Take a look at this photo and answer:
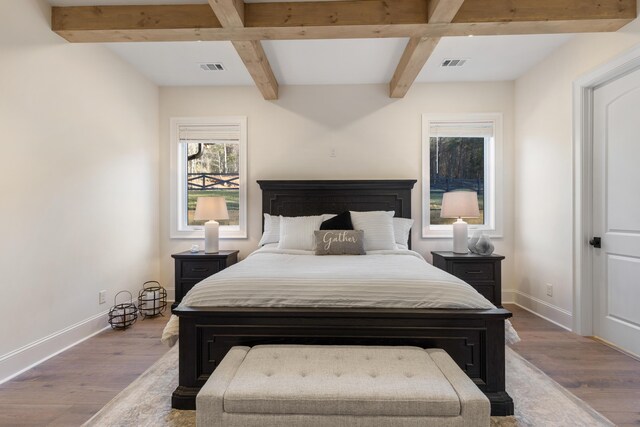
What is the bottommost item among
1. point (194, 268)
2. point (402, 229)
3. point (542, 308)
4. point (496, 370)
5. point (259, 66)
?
point (542, 308)

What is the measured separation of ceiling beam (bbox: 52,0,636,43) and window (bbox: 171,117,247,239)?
154 centimetres

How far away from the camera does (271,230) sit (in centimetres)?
379

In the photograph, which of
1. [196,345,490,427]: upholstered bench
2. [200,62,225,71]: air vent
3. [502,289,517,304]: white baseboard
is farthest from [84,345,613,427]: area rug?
[200,62,225,71]: air vent

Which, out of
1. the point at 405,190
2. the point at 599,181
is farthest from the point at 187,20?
the point at 599,181

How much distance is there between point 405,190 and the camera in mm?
3998

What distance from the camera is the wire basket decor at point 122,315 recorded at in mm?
3264

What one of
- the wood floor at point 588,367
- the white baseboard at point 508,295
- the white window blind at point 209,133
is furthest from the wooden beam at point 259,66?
the white baseboard at point 508,295

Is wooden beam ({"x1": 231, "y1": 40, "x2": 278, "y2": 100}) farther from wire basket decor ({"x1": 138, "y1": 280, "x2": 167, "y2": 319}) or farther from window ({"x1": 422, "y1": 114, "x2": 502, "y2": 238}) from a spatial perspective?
wire basket decor ({"x1": 138, "y1": 280, "x2": 167, "y2": 319})

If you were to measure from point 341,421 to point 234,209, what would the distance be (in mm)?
3301

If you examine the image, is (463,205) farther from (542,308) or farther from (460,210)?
(542,308)

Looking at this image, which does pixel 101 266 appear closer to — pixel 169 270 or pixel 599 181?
pixel 169 270

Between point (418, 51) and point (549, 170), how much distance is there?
185 cm

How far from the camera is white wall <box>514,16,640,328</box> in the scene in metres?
3.07

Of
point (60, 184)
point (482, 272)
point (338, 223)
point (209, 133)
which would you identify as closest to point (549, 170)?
point (482, 272)
